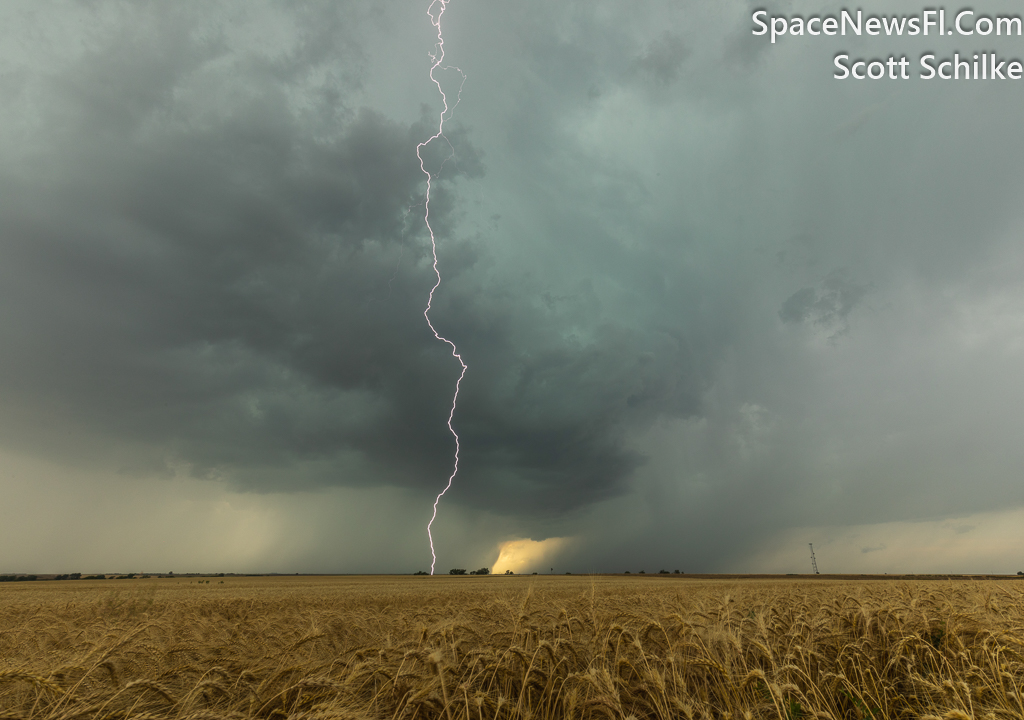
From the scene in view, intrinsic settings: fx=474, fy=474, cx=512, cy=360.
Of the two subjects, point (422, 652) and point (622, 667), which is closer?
point (422, 652)

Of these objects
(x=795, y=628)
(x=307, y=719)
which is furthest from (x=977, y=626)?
(x=307, y=719)

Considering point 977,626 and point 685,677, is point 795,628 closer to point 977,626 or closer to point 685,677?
point 685,677

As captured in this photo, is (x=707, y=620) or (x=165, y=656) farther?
(x=707, y=620)

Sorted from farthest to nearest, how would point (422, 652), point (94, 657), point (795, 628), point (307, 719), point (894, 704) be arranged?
point (795, 628), point (894, 704), point (94, 657), point (422, 652), point (307, 719)

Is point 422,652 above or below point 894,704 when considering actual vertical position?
above

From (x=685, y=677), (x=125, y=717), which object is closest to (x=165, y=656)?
(x=125, y=717)

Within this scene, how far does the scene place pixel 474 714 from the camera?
136 inches

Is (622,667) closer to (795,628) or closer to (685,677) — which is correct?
(685,677)

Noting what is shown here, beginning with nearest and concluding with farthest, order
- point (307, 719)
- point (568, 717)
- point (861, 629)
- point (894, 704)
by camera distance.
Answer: point (307, 719), point (568, 717), point (894, 704), point (861, 629)

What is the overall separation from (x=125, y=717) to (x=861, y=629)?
24.9 feet

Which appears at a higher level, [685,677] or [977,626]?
[977,626]

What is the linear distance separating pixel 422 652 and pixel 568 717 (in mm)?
1246

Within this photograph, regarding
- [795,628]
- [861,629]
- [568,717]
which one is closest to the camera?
[568,717]

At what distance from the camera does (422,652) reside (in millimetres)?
3861
